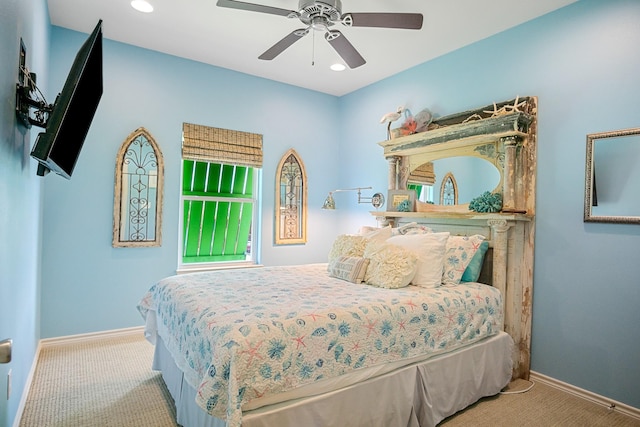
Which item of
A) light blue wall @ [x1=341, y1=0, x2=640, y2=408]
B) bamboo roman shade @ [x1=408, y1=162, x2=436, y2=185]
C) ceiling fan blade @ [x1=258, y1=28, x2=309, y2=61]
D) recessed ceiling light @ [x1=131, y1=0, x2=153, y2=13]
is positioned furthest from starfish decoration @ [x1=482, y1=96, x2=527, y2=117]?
recessed ceiling light @ [x1=131, y1=0, x2=153, y2=13]

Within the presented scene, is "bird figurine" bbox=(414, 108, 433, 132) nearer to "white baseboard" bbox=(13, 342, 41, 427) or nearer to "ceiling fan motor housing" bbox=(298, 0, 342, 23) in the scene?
"ceiling fan motor housing" bbox=(298, 0, 342, 23)

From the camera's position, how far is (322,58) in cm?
381

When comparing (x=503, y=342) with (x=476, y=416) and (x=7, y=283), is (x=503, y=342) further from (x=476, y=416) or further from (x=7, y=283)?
(x=7, y=283)

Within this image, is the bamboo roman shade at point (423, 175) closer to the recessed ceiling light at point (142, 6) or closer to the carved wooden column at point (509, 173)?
the carved wooden column at point (509, 173)

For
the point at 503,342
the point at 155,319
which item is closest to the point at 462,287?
the point at 503,342

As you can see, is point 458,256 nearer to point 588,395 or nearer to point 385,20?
point 588,395

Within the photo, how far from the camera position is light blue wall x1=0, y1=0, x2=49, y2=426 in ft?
5.08

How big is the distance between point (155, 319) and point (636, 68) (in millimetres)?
3837

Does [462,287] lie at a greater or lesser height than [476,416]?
greater

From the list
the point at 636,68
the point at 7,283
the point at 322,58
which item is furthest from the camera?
the point at 322,58

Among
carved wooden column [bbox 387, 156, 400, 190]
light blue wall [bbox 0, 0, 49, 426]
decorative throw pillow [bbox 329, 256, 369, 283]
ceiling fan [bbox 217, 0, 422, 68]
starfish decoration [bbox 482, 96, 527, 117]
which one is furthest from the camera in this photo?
carved wooden column [bbox 387, 156, 400, 190]

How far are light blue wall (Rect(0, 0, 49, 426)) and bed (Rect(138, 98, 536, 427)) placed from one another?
2.51 ft

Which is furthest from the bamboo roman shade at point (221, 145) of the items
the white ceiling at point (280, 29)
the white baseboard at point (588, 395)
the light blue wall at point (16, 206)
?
the white baseboard at point (588, 395)

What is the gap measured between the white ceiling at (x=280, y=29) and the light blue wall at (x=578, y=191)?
305 mm
